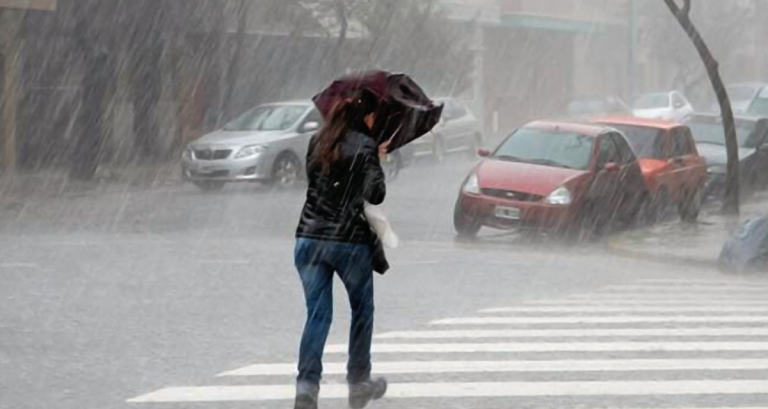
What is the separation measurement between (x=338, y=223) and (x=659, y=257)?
10.7 meters

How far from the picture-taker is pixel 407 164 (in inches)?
1346

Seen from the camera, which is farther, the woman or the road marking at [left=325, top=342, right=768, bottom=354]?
the road marking at [left=325, top=342, right=768, bottom=354]

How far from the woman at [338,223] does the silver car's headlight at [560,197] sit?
10921 mm

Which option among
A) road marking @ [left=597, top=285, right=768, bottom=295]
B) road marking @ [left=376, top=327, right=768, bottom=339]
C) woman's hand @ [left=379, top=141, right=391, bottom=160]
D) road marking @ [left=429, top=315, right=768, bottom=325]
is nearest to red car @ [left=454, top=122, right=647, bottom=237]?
road marking @ [left=597, top=285, right=768, bottom=295]

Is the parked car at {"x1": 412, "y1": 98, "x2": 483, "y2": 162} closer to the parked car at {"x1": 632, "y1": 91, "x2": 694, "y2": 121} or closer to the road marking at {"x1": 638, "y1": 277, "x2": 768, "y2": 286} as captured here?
the parked car at {"x1": 632, "y1": 91, "x2": 694, "y2": 121}

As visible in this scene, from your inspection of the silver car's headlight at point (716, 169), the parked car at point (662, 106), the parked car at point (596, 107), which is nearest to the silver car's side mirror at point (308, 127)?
the silver car's headlight at point (716, 169)

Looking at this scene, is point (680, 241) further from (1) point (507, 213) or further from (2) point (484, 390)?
(2) point (484, 390)

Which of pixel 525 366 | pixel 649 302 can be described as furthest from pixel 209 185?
pixel 525 366

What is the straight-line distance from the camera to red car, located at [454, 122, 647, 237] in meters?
18.6

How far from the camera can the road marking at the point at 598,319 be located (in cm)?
1157

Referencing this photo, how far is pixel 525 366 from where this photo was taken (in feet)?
31.1

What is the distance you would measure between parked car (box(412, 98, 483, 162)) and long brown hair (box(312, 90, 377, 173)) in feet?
Answer: 86.5

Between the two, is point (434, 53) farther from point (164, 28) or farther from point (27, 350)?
point (27, 350)

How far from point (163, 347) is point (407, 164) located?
79.2 feet
